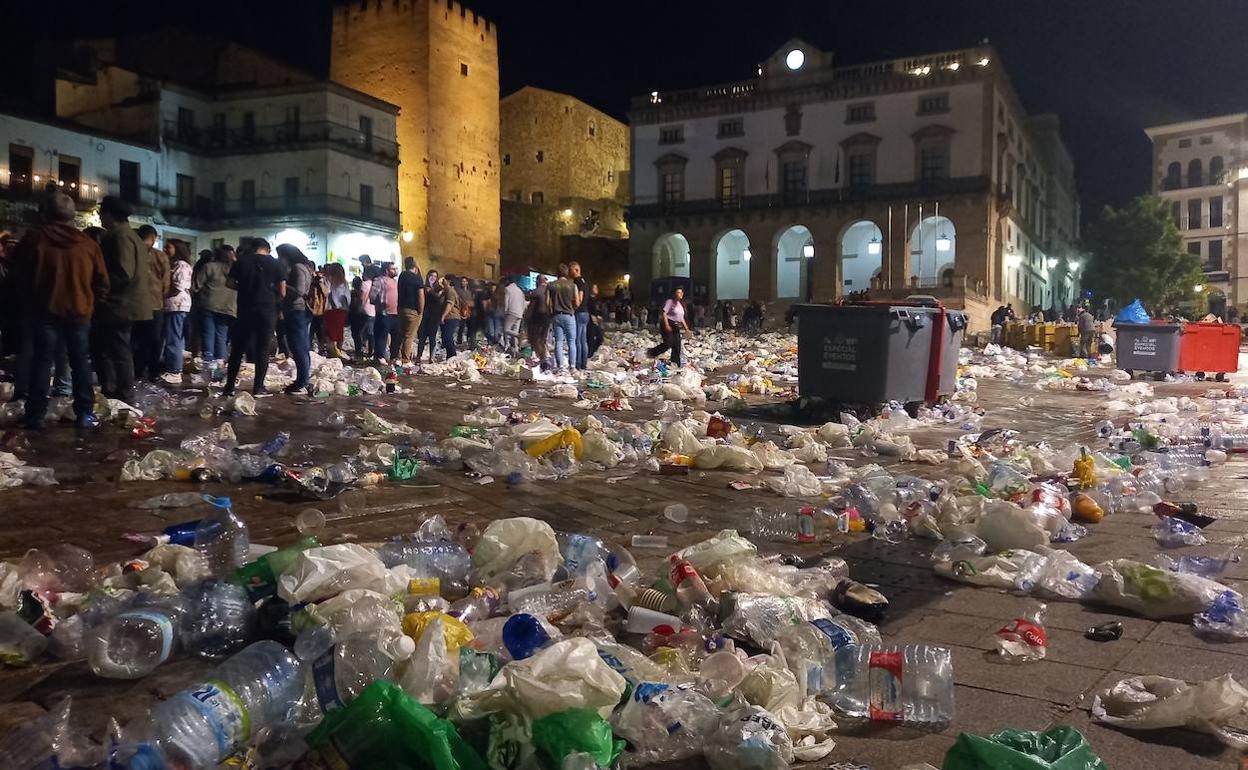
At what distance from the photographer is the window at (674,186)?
147 ft

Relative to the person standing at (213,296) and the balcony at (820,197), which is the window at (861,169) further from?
the person standing at (213,296)

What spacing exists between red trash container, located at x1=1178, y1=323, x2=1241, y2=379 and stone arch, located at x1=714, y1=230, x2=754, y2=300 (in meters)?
→ 30.3

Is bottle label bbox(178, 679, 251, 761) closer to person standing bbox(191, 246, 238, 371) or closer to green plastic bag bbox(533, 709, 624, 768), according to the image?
green plastic bag bbox(533, 709, 624, 768)

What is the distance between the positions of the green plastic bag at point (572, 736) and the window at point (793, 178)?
42114 mm

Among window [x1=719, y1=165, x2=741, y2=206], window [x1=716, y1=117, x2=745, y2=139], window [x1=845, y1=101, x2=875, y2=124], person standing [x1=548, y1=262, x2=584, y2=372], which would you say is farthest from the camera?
window [x1=719, y1=165, x2=741, y2=206]

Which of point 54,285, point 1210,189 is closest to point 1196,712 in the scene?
point 54,285

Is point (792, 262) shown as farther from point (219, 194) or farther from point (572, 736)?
point (572, 736)

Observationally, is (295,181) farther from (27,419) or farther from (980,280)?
(27,419)

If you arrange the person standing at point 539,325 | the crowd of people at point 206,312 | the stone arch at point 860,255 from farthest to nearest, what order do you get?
the stone arch at point 860,255 < the person standing at point 539,325 < the crowd of people at point 206,312

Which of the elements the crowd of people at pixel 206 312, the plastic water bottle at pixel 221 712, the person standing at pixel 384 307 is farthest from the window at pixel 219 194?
the plastic water bottle at pixel 221 712

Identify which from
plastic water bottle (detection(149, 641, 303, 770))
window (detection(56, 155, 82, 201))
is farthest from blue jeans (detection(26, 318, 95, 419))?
window (detection(56, 155, 82, 201))

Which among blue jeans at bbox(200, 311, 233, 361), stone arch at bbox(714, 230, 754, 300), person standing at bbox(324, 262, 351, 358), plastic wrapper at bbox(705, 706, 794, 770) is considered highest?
stone arch at bbox(714, 230, 754, 300)

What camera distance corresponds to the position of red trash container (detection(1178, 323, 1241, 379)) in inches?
558

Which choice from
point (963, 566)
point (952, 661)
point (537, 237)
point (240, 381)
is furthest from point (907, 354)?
point (537, 237)
